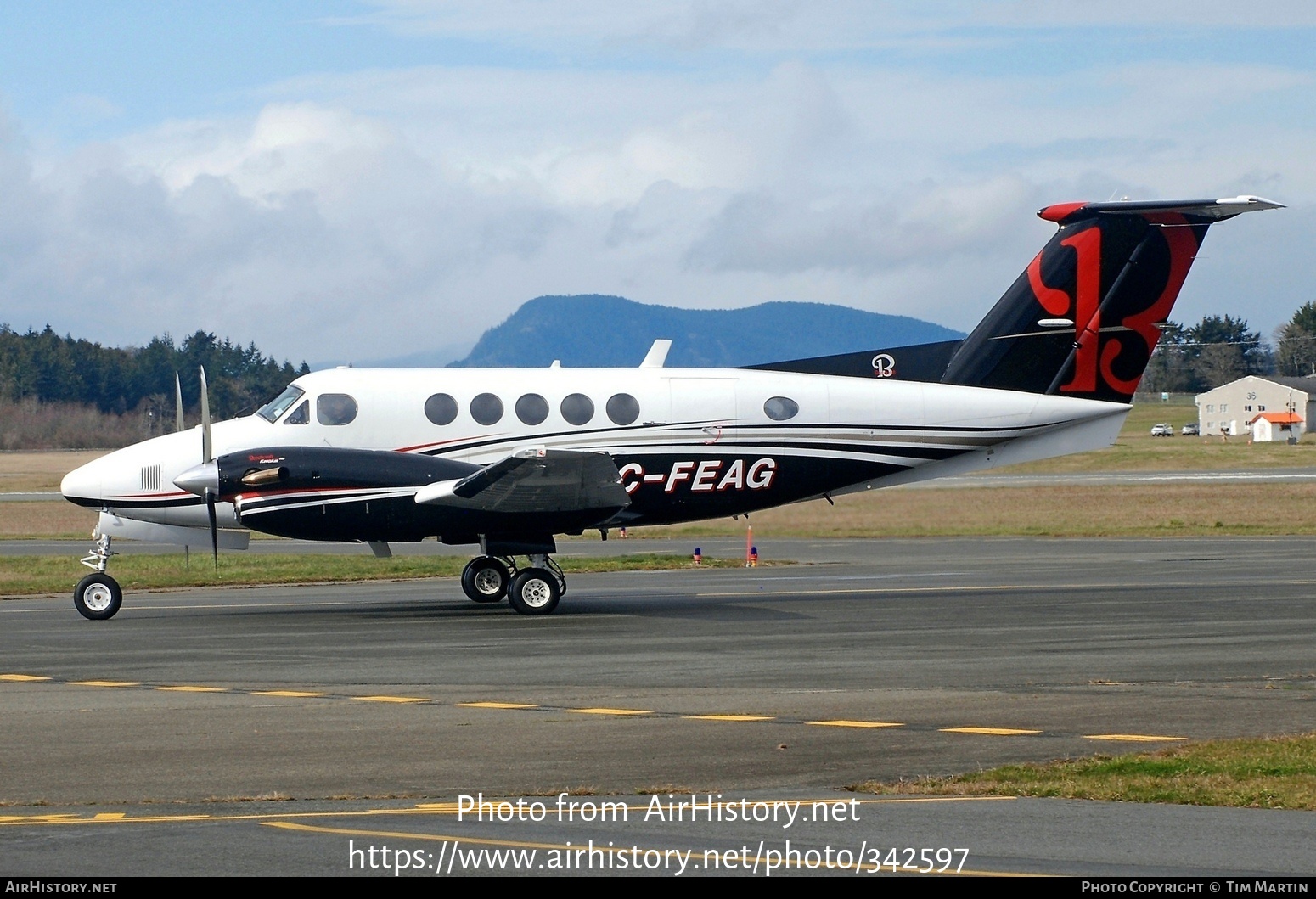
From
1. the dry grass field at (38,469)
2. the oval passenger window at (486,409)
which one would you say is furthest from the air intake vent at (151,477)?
the dry grass field at (38,469)

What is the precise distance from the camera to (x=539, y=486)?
18.1 m

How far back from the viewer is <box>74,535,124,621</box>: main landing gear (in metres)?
18.7

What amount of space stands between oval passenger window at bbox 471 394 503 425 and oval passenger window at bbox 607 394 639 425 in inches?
61.5

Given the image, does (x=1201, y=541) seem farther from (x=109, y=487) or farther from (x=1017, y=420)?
(x=109, y=487)

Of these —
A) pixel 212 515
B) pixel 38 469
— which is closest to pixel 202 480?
pixel 212 515

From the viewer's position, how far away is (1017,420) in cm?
2072

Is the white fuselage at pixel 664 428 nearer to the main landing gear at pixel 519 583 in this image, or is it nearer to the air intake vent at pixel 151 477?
the air intake vent at pixel 151 477

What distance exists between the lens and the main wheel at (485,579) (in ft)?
66.2

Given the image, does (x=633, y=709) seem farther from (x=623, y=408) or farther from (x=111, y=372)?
(x=111, y=372)

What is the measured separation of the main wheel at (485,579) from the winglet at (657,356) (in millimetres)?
3740

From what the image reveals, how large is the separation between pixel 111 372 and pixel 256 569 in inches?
3674

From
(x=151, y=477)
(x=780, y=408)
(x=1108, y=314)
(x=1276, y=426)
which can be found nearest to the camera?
(x=151, y=477)

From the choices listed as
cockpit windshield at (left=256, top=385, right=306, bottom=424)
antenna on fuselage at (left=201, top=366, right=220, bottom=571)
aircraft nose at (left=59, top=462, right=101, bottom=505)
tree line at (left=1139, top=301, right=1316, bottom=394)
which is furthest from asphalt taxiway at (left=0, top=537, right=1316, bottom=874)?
tree line at (left=1139, top=301, right=1316, bottom=394)
